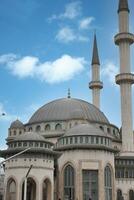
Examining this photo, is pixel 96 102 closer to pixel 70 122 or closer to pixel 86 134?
pixel 70 122

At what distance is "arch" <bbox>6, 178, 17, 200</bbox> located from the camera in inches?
2340

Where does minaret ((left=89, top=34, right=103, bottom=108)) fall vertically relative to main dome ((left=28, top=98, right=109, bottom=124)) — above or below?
above

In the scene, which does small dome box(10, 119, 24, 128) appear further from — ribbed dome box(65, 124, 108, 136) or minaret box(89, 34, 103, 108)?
ribbed dome box(65, 124, 108, 136)

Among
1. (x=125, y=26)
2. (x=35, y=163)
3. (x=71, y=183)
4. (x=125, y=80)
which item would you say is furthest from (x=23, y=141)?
(x=125, y=26)

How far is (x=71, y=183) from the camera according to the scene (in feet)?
212

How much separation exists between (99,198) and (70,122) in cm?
1934

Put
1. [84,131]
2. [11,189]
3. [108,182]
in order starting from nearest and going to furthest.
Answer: [11,189]
[108,182]
[84,131]

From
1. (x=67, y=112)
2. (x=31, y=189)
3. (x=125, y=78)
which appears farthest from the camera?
(x=67, y=112)

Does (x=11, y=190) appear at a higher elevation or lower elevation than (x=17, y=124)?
lower

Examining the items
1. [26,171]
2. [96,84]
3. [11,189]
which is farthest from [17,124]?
[26,171]

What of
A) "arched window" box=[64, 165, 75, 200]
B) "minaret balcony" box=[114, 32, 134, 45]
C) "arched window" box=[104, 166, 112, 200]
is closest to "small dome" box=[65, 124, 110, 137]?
"arched window" box=[64, 165, 75, 200]

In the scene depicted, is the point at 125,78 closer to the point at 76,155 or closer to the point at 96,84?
the point at 96,84

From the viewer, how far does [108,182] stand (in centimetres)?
6562

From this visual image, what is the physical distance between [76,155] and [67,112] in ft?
63.6
